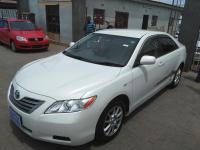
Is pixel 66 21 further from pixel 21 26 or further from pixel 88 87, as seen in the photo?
pixel 88 87

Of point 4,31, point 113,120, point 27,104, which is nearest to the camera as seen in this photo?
point 27,104

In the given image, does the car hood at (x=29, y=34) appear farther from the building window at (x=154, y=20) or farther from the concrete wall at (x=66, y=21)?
the building window at (x=154, y=20)

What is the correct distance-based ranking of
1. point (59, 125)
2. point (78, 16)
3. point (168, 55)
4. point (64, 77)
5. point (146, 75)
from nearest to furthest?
1. point (59, 125)
2. point (64, 77)
3. point (146, 75)
4. point (168, 55)
5. point (78, 16)

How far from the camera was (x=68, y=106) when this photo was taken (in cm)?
240

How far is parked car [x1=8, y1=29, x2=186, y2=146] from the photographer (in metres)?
2.42

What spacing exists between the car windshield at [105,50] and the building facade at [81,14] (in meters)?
7.18

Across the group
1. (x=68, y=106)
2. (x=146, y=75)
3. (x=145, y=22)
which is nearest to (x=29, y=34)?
(x=146, y=75)

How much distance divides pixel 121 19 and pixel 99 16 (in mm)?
2785

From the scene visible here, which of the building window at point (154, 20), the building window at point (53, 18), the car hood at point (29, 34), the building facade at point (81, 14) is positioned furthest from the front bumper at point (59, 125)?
the building window at point (154, 20)

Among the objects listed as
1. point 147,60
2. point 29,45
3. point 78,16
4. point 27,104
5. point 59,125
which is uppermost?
point 78,16

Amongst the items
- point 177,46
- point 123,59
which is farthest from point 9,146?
point 177,46

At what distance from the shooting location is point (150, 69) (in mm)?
3596

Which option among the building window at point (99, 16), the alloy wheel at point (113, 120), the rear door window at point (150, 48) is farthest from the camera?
the building window at point (99, 16)

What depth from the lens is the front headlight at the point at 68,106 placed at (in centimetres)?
239
